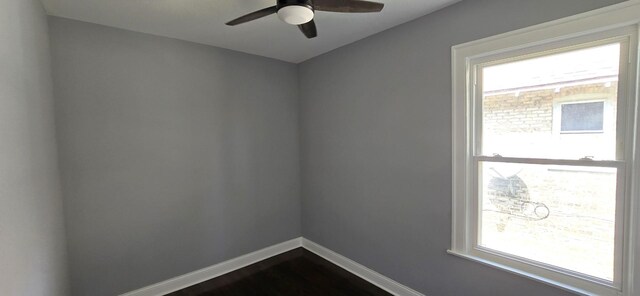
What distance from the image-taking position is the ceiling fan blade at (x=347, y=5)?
1504 mm

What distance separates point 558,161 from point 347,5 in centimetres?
Answer: 158

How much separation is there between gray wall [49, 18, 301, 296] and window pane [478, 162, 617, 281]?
2.29 m

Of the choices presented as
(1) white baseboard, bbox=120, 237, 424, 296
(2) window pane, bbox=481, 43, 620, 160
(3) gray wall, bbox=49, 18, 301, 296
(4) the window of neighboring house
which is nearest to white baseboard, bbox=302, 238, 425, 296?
(1) white baseboard, bbox=120, 237, 424, 296

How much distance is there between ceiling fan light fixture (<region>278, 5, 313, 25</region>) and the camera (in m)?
1.41

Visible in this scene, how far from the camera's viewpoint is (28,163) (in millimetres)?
1338

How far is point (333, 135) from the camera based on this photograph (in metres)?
3.02

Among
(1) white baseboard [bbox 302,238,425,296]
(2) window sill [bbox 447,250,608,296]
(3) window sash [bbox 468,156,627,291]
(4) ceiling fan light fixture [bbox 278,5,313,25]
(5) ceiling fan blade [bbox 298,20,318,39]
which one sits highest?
(5) ceiling fan blade [bbox 298,20,318,39]

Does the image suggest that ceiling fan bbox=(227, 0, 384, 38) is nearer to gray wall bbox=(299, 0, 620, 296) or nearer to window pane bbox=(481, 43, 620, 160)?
gray wall bbox=(299, 0, 620, 296)

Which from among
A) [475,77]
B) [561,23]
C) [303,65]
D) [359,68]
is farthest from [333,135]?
[561,23]

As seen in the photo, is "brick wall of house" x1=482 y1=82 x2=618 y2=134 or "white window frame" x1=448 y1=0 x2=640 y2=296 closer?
"white window frame" x1=448 y1=0 x2=640 y2=296

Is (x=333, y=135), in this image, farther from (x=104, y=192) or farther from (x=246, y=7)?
(x=104, y=192)

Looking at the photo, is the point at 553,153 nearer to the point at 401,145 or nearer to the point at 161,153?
the point at 401,145

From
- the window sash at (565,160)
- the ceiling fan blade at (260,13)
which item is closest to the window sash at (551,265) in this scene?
the window sash at (565,160)

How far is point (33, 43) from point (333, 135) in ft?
7.93
